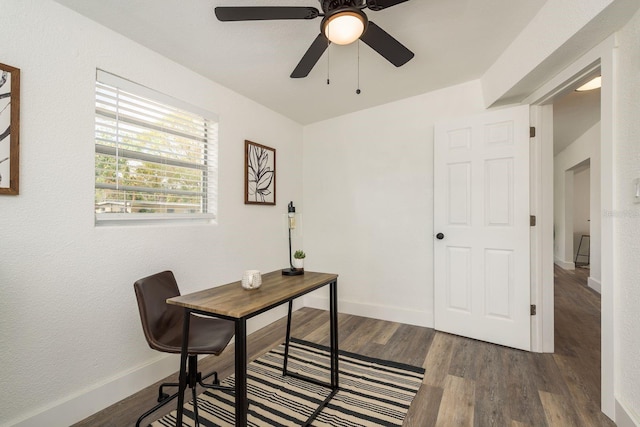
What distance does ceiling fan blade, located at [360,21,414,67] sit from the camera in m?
1.51

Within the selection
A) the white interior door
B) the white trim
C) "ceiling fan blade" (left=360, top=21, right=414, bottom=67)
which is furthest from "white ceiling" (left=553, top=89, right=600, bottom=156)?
"ceiling fan blade" (left=360, top=21, right=414, bottom=67)

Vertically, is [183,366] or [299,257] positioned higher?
[299,257]

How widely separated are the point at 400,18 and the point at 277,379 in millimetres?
2629

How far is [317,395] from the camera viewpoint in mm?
1877

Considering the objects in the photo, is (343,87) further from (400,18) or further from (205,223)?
(205,223)

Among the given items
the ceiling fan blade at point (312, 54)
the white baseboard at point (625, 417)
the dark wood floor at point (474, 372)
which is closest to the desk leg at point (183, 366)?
the dark wood floor at point (474, 372)

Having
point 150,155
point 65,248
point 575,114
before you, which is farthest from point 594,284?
point 65,248

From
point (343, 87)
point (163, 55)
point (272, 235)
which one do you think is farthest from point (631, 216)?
point (163, 55)

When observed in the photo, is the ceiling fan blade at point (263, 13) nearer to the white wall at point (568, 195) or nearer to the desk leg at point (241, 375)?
the desk leg at point (241, 375)

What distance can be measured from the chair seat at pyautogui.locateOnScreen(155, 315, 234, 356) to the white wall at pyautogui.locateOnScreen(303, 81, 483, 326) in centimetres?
195

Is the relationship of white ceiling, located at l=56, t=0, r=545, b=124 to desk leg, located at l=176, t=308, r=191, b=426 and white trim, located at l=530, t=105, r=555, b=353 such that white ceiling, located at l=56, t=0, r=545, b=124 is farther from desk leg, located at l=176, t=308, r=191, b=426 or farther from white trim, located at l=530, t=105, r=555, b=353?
desk leg, located at l=176, t=308, r=191, b=426

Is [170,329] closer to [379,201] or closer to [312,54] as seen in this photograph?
[312,54]

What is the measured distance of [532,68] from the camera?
195 centimetres

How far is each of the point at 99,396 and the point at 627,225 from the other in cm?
322
